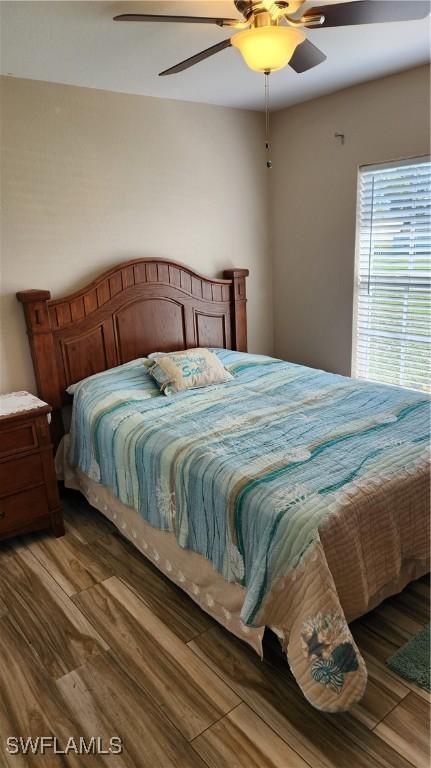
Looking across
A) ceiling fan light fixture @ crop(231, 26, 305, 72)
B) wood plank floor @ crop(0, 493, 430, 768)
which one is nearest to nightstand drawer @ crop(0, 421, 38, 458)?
wood plank floor @ crop(0, 493, 430, 768)

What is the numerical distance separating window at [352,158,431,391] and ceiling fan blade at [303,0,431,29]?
1.40 meters

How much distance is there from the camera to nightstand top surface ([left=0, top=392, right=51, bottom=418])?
240 centimetres

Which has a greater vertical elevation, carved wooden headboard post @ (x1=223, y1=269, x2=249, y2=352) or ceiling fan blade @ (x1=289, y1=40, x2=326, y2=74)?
ceiling fan blade @ (x1=289, y1=40, x2=326, y2=74)

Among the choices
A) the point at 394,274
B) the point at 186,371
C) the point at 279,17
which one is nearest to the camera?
the point at 279,17

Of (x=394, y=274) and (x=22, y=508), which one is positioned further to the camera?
(x=394, y=274)

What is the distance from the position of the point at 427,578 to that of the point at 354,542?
33.4 inches

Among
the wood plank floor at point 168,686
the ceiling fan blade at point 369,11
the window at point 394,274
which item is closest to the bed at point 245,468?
the wood plank floor at point 168,686

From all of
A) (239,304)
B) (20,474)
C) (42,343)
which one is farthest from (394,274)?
(20,474)

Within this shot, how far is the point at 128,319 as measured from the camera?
10.3ft

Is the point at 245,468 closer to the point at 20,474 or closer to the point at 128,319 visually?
the point at 20,474

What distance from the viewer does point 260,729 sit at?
1.54m

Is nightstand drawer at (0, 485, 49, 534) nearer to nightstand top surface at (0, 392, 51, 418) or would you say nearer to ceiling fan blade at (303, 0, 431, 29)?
nightstand top surface at (0, 392, 51, 418)

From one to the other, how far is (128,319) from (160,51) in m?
1.48

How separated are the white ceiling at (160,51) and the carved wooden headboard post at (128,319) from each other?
3.43ft
